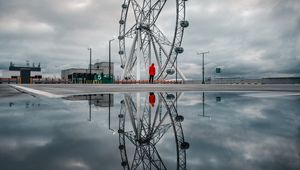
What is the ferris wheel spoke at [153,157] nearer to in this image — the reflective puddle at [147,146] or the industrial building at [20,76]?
the reflective puddle at [147,146]

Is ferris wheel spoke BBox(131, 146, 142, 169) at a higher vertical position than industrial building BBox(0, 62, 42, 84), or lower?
lower

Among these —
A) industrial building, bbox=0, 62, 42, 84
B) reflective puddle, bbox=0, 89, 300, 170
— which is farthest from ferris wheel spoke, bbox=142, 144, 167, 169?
industrial building, bbox=0, 62, 42, 84

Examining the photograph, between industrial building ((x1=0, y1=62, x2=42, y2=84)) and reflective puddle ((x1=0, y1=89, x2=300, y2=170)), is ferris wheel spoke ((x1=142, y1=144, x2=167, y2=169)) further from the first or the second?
industrial building ((x1=0, y1=62, x2=42, y2=84))

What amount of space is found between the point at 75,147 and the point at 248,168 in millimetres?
1630

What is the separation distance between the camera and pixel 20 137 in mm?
2717

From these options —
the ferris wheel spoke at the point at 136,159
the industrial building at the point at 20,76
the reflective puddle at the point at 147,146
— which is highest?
the industrial building at the point at 20,76

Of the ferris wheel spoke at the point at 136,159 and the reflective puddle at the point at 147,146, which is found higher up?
the reflective puddle at the point at 147,146

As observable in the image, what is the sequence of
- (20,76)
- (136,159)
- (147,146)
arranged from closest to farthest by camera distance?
(136,159) → (147,146) → (20,76)

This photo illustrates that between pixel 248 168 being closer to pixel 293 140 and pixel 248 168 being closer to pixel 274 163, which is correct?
pixel 274 163

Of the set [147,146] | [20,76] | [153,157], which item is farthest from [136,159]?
[20,76]

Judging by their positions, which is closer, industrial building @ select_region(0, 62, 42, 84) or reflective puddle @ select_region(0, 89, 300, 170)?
reflective puddle @ select_region(0, 89, 300, 170)

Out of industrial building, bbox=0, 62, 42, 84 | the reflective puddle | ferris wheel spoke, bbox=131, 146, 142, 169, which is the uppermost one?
industrial building, bbox=0, 62, 42, 84

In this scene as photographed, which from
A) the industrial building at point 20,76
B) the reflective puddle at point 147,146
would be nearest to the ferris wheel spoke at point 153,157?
the reflective puddle at point 147,146

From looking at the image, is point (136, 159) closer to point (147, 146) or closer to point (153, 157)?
point (153, 157)
